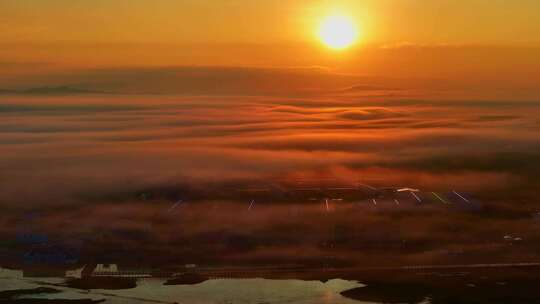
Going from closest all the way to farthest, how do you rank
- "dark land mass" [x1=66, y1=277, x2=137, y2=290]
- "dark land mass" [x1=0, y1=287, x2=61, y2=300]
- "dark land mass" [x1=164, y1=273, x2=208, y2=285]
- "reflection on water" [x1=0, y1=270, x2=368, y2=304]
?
"reflection on water" [x1=0, y1=270, x2=368, y2=304] < "dark land mass" [x1=0, y1=287, x2=61, y2=300] < "dark land mass" [x1=66, y1=277, x2=137, y2=290] < "dark land mass" [x1=164, y1=273, x2=208, y2=285]

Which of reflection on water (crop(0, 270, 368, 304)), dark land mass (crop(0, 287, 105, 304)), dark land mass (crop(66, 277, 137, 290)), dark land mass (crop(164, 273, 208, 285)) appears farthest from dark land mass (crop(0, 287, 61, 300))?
dark land mass (crop(164, 273, 208, 285))

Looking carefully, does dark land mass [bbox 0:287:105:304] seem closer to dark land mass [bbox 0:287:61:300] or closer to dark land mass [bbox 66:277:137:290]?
dark land mass [bbox 0:287:61:300]

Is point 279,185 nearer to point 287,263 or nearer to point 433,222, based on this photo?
point 433,222

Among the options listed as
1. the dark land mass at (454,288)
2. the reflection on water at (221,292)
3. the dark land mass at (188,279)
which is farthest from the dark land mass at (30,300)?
the dark land mass at (454,288)

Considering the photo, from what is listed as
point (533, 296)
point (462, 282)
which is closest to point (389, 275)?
point (462, 282)

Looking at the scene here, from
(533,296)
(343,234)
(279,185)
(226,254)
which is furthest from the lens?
(279,185)

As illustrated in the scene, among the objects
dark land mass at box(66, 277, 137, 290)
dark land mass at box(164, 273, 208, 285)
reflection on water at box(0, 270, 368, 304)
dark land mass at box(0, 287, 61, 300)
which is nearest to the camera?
reflection on water at box(0, 270, 368, 304)
